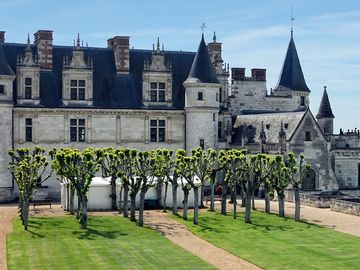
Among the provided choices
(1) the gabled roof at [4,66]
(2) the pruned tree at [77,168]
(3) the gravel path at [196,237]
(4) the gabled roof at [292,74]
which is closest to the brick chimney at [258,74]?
(4) the gabled roof at [292,74]

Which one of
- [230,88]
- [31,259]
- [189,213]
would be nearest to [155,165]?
[189,213]

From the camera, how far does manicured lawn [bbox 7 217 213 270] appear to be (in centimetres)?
2486

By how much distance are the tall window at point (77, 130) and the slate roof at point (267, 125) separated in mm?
11316

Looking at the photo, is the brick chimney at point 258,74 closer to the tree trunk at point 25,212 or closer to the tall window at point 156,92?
the tall window at point 156,92

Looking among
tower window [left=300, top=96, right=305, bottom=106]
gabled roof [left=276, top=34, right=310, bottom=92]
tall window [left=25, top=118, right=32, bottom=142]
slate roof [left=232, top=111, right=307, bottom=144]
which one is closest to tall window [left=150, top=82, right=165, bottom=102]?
slate roof [left=232, top=111, right=307, bottom=144]

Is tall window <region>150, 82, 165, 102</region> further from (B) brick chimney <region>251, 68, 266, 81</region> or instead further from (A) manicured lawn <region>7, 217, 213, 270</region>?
(A) manicured lawn <region>7, 217, 213, 270</region>

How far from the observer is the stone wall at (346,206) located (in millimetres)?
39406

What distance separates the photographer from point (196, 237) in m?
31.5

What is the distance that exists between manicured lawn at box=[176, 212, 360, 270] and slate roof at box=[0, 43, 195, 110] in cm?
1427

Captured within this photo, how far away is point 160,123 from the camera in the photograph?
1994 inches

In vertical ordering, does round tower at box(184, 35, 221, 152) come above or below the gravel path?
above

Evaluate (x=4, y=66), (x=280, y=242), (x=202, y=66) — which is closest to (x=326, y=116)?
(x=202, y=66)

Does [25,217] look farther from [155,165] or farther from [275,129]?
[275,129]

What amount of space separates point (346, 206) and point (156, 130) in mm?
15403
